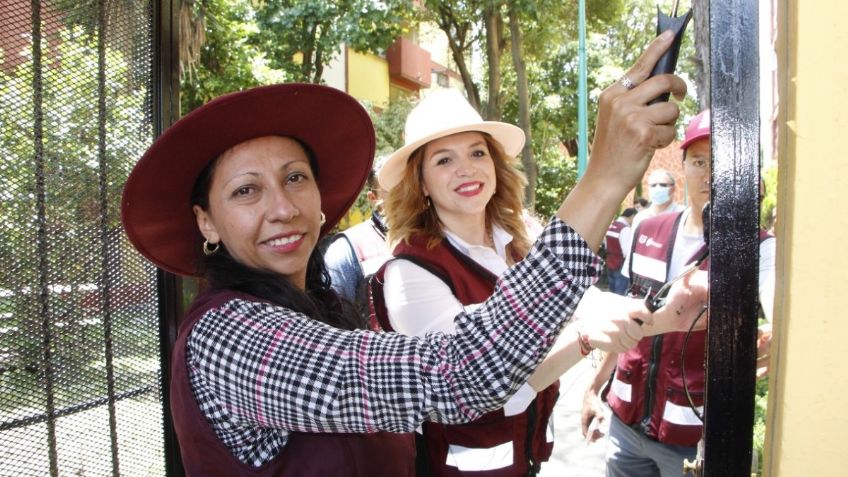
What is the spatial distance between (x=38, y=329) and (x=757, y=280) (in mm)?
1309

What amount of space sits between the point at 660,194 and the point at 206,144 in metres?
5.49

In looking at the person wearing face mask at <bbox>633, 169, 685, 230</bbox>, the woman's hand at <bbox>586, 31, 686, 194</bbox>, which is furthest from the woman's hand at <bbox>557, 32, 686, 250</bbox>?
the person wearing face mask at <bbox>633, 169, 685, 230</bbox>

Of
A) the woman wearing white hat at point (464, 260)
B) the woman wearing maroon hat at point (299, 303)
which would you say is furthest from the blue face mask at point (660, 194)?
the woman wearing maroon hat at point (299, 303)

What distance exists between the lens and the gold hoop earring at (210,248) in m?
1.42

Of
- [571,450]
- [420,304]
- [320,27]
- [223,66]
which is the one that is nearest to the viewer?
[420,304]

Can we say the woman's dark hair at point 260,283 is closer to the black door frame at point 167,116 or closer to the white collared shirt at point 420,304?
the white collared shirt at point 420,304

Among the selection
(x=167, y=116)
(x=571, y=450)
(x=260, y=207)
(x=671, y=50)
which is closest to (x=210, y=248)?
(x=260, y=207)

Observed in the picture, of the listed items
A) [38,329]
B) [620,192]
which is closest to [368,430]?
[620,192]

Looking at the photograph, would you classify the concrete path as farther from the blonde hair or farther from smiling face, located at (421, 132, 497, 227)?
smiling face, located at (421, 132, 497, 227)

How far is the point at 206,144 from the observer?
4.32 feet

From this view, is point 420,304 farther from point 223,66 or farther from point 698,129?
point 223,66

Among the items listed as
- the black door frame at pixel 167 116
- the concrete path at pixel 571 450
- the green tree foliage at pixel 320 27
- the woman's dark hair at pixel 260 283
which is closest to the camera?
the woman's dark hair at pixel 260 283

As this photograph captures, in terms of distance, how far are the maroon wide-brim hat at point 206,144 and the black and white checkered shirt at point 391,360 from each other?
15.3 inches

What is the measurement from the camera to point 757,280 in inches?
28.4
